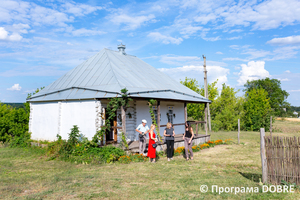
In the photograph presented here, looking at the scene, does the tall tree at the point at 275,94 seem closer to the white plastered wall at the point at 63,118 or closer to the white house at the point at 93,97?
the white house at the point at 93,97

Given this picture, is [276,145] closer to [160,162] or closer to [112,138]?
[160,162]

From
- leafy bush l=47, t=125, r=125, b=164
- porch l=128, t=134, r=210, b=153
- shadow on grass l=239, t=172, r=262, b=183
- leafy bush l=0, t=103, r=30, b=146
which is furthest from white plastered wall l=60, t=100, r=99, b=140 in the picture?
shadow on grass l=239, t=172, r=262, b=183

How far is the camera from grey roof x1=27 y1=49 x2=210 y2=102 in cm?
1223

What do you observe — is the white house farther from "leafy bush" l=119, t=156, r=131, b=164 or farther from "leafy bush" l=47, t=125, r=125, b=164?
"leafy bush" l=119, t=156, r=131, b=164

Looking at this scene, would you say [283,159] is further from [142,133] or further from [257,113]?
[257,113]

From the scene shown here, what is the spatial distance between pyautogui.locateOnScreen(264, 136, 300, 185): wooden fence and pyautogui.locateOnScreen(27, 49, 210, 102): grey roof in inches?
257

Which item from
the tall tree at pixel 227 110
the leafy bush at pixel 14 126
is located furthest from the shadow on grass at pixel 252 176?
the tall tree at pixel 227 110

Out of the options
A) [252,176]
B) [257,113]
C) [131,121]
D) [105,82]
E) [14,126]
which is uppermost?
[105,82]

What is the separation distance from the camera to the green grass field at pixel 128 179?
239 inches

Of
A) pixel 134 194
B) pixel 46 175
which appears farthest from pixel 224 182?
pixel 46 175

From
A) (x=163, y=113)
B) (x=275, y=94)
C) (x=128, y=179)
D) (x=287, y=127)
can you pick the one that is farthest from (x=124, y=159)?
(x=275, y=94)

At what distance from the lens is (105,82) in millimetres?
12836

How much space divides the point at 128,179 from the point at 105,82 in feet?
21.5

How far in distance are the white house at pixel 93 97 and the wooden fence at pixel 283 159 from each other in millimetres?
6534
